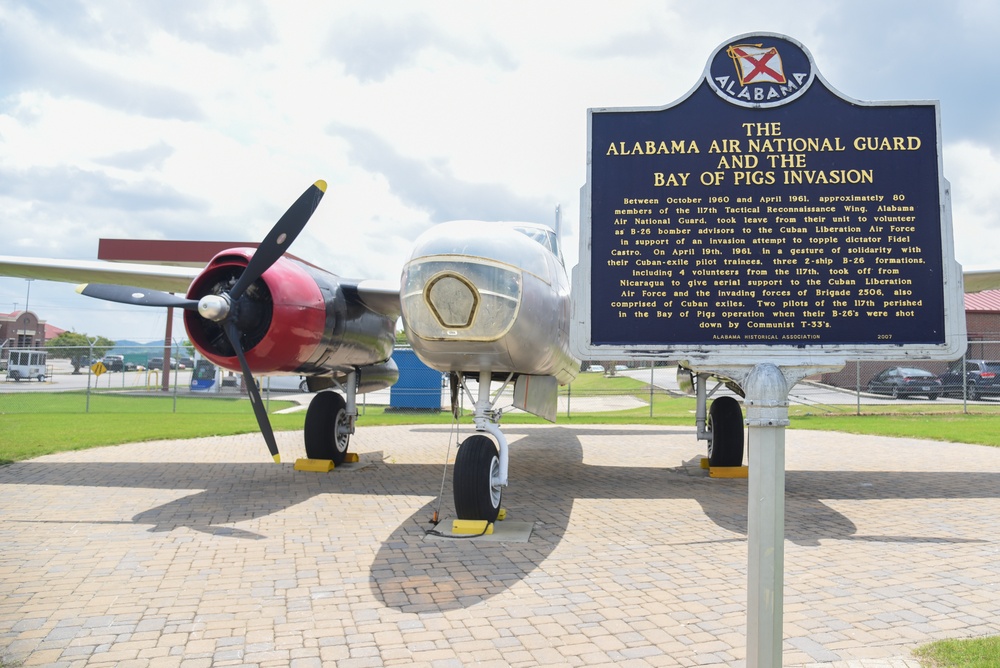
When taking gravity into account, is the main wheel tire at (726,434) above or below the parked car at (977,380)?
below

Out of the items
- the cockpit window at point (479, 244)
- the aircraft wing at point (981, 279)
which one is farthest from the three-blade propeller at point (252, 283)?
the aircraft wing at point (981, 279)

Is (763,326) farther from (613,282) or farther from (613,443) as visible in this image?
(613,443)

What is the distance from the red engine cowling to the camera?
29.6 feet

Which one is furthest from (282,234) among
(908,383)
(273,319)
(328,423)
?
(908,383)

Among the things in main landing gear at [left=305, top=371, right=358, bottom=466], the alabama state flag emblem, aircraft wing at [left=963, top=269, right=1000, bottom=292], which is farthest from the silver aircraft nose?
aircraft wing at [left=963, top=269, right=1000, bottom=292]

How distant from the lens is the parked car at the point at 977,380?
26.3m

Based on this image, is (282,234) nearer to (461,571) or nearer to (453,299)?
(453,299)

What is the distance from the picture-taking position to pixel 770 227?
3.64m

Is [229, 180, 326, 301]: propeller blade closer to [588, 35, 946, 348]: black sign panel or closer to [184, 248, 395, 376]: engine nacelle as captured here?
[184, 248, 395, 376]: engine nacelle

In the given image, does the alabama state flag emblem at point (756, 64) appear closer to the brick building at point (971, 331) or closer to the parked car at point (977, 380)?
the parked car at point (977, 380)

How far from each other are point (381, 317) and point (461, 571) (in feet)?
22.5

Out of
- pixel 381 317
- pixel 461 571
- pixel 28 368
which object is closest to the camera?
pixel 461 571

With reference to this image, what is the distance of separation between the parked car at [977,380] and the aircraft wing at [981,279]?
17.5 m

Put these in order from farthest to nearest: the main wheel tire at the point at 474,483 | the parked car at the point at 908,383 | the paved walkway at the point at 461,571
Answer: the parked car at the point at 908,383
the main wheel tire at the point at 474,483
the paved walkway at the point at 461,571
